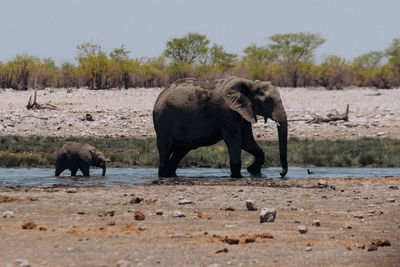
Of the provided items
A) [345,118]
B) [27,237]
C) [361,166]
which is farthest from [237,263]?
[345,118]

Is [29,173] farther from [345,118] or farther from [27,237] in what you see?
[345,118]

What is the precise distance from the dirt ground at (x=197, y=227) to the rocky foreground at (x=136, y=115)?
18.2 m

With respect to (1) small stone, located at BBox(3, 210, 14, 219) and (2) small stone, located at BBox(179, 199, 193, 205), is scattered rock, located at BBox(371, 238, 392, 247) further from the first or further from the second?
(1) small stone, located at BBox(3, 210, 14, 219)

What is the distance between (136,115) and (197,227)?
27894mm

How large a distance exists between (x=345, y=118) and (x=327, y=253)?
26423 millimetres

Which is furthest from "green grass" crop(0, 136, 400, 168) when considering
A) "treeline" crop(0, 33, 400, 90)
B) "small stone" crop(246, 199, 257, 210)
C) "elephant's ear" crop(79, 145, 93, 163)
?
"treeline" crop(0, 33, 400, 90)

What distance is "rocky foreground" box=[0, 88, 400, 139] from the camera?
31.6m

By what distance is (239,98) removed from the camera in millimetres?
16141

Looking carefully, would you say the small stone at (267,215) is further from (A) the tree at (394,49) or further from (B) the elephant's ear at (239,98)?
(A) the tree at (394,49)

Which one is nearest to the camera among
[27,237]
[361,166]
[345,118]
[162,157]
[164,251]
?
[164,251]

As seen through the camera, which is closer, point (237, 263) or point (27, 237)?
point (237, 263)

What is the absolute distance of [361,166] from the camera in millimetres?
20953

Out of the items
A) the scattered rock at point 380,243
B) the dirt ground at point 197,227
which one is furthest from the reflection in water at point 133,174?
the scattered rock at point 380,243

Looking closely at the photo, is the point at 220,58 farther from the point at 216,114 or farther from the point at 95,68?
the point at 216,114
